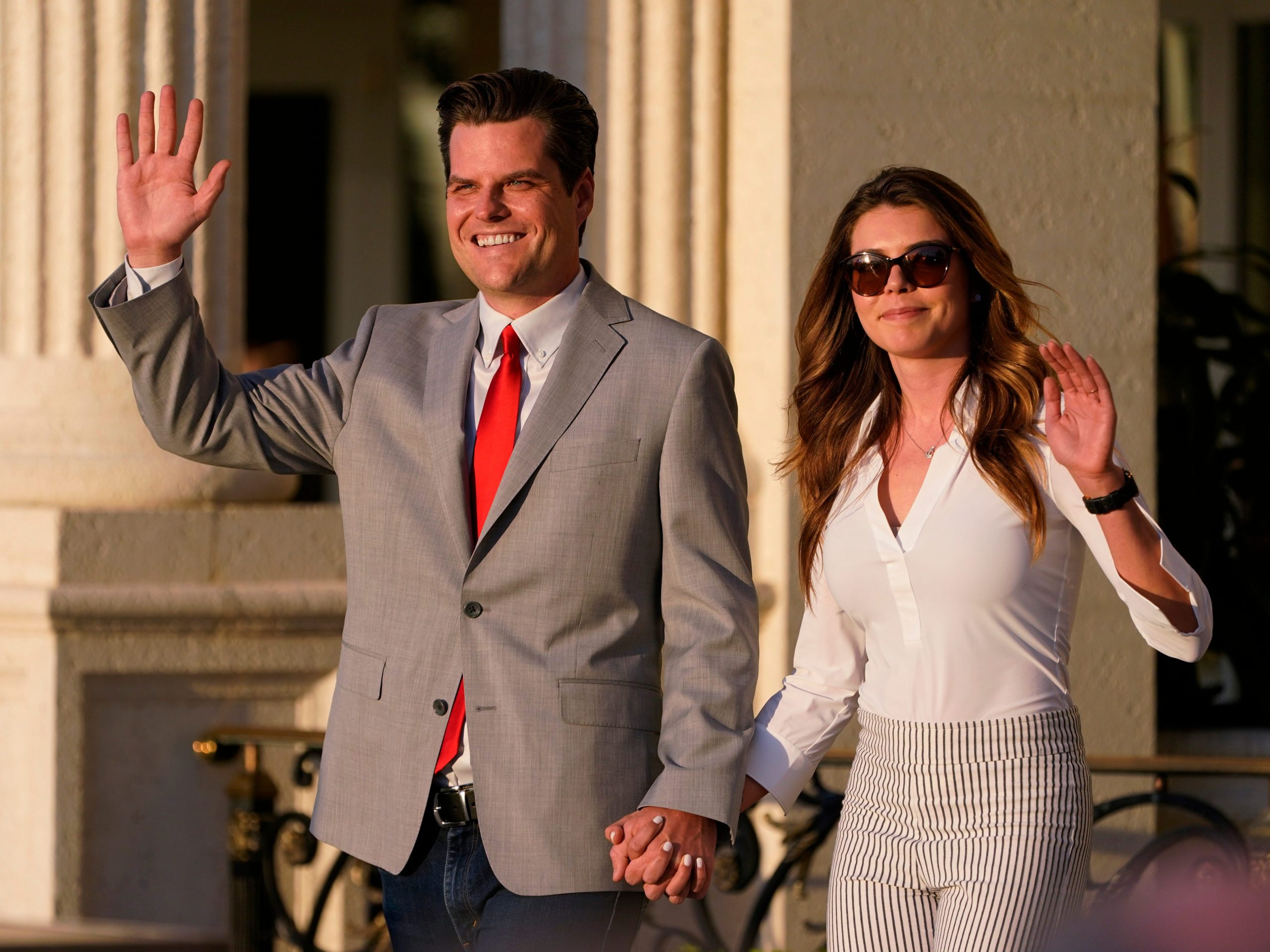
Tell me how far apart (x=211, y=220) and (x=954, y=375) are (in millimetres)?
2818

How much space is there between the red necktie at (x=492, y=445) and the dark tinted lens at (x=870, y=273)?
1.74 feet

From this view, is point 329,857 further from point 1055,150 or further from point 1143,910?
point 1143,910

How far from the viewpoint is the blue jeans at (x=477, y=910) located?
240 centimetres

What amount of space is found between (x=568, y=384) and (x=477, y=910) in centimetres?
78

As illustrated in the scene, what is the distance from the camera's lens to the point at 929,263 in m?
2.56

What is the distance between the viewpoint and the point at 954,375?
102 inches

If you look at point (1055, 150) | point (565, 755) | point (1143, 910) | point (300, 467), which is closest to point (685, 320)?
point (1055, 150)

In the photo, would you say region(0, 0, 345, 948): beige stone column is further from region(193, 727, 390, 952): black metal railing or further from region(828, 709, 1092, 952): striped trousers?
region(828, 709, 1092, 952): striped trousers

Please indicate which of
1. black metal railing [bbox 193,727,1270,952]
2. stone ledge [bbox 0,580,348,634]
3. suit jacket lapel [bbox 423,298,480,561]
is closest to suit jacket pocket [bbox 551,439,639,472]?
suit jacket lapel [bbox 423,298,480,561]

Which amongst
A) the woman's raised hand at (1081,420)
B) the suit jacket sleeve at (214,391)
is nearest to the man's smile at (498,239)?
the suit jacket sleeve at (214,391)

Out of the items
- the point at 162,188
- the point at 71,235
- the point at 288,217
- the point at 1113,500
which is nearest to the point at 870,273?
the point at 1113,500

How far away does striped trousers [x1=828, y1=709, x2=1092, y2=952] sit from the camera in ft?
7.55

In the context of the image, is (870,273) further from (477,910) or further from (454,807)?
(477,910)

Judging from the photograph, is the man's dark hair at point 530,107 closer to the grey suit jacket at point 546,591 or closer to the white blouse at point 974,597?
the grey suit jacket at point 546,591
